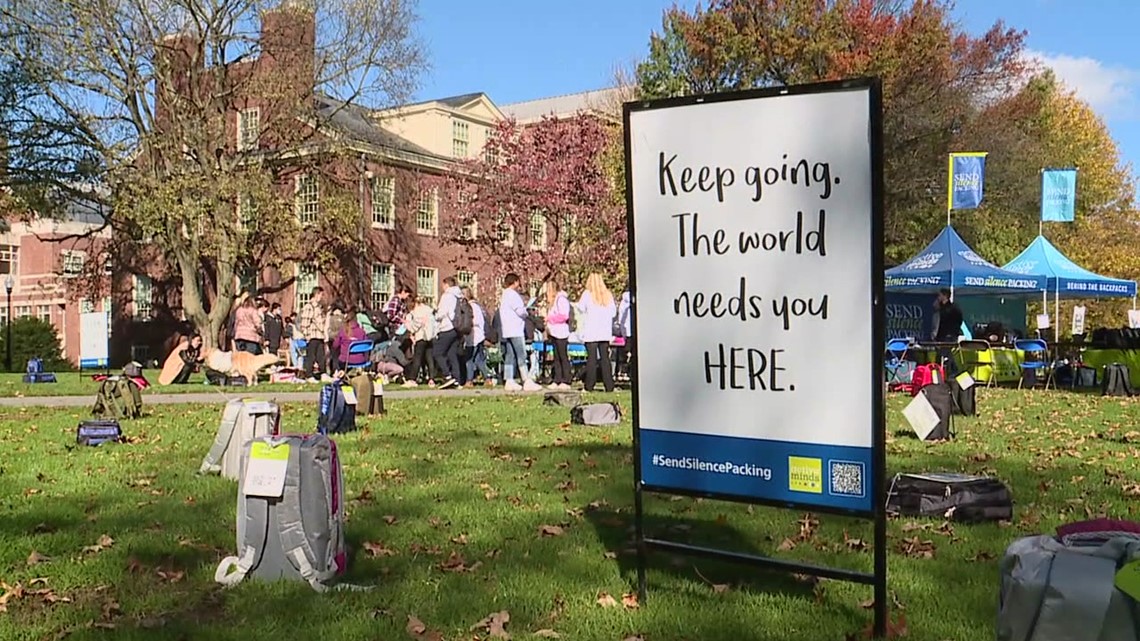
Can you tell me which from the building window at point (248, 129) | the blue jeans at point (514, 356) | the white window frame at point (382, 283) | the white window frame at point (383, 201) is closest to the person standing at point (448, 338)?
the blue jeans at point (514, 356)

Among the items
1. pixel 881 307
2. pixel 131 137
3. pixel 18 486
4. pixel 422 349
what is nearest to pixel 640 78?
pixel 131 137

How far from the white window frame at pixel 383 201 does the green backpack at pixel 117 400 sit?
24.1 metres

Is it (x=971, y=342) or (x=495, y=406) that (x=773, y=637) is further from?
(x=971, y=342)

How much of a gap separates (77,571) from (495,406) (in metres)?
8.79

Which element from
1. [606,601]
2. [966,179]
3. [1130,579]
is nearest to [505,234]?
[966,179]

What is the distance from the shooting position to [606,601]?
14.4ft

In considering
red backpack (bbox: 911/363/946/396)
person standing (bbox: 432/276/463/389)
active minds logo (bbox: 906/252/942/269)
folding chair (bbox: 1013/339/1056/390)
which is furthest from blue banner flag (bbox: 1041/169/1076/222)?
person standing (bbox: 432/276/463/389)

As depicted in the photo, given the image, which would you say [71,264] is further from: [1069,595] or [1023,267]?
[1069,595]

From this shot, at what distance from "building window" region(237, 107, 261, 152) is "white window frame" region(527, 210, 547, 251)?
10.6 m

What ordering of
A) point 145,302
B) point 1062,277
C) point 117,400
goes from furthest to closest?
point 145,302 → point 1062,277 → point 117,400

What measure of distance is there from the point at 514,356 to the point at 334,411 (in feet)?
26.3

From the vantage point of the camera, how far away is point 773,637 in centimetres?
389

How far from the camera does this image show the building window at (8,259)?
2083 inches

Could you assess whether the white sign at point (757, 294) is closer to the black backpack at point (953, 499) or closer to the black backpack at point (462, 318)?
the black backpack at point (953, 499)
